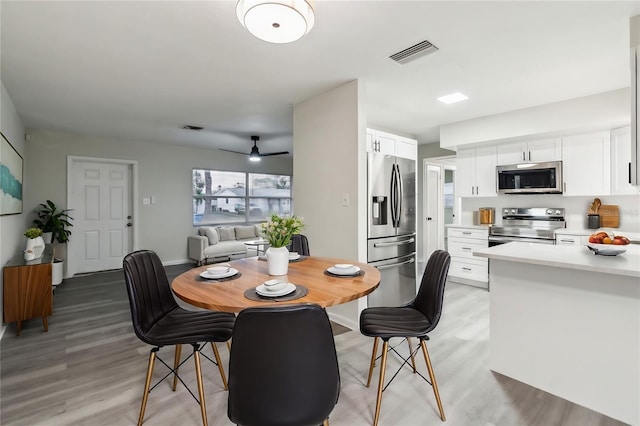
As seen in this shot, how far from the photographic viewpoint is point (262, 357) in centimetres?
109

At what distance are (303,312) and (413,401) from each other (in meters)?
1.35

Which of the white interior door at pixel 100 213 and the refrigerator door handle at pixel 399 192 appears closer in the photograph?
the refrigerator door handle at pixel 399 192

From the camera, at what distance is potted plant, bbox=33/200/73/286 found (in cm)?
459

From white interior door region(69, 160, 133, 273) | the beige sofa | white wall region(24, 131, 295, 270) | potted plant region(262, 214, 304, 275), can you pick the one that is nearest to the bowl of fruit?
potted plant region(262, 214, 304, 275)

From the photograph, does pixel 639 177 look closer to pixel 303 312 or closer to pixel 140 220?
pixel 303 312

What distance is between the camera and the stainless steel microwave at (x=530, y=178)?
158 inches

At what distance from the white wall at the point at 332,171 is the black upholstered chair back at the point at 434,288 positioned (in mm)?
1127

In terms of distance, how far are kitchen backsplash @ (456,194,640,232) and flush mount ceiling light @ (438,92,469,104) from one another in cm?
194

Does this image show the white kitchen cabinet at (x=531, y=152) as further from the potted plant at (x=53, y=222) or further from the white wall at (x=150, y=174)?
the potted plant at (x=53, y=222)

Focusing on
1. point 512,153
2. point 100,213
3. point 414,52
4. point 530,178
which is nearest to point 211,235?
point 100,213

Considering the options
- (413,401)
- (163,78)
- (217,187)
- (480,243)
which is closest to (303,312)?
(413,401)

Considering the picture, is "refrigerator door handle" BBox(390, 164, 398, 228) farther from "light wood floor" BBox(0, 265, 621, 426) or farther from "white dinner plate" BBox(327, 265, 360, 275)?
"white dinner plate" BBox(327, 265, 360, 275)

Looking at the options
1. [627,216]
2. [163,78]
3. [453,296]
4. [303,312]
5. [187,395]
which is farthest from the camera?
[453,296]

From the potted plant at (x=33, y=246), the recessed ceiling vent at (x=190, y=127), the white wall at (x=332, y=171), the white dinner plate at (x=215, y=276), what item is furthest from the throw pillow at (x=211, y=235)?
the white dinner plate at (x=215, y=276)
